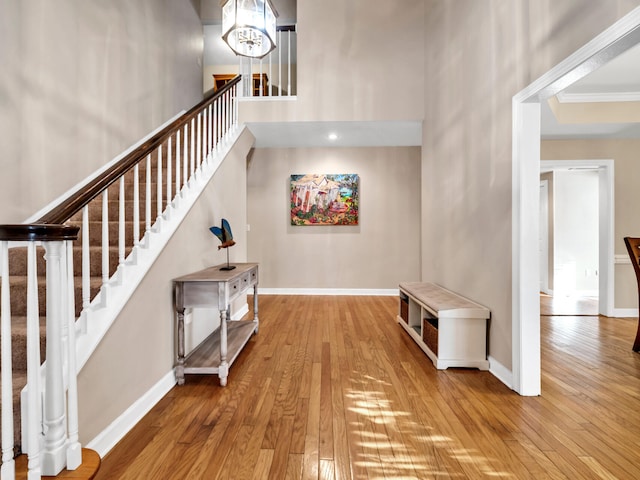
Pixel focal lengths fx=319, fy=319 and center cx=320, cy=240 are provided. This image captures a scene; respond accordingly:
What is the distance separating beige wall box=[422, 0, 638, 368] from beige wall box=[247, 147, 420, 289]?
1.76 m

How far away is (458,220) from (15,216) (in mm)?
3644

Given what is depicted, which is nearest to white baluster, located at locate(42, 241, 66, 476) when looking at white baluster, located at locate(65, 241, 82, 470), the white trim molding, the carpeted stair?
white baluster, located at locate(65, 241, 82, 470)

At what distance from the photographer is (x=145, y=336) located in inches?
78.9

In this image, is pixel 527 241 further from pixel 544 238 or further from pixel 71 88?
pixel 544 238

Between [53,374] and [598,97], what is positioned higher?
[598,97]

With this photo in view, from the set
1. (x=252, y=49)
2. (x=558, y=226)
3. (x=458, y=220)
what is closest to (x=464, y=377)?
(x=458, y=220)

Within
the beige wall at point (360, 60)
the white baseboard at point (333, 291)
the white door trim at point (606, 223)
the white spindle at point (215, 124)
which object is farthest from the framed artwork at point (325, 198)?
the white door trim at point (606, 223)

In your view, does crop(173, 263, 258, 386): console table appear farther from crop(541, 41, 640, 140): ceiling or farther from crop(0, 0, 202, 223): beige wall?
crop(541, 41, 640, 140): ceiling

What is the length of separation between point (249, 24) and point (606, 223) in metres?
4.94

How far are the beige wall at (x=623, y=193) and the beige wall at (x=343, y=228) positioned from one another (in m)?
2.44

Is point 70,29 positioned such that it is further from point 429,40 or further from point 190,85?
point 429,40

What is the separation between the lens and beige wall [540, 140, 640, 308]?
13.9 ft

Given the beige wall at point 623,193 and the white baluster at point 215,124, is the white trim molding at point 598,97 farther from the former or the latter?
the white baluster at point 215,124

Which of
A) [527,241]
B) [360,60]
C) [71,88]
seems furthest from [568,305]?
[71,88]
